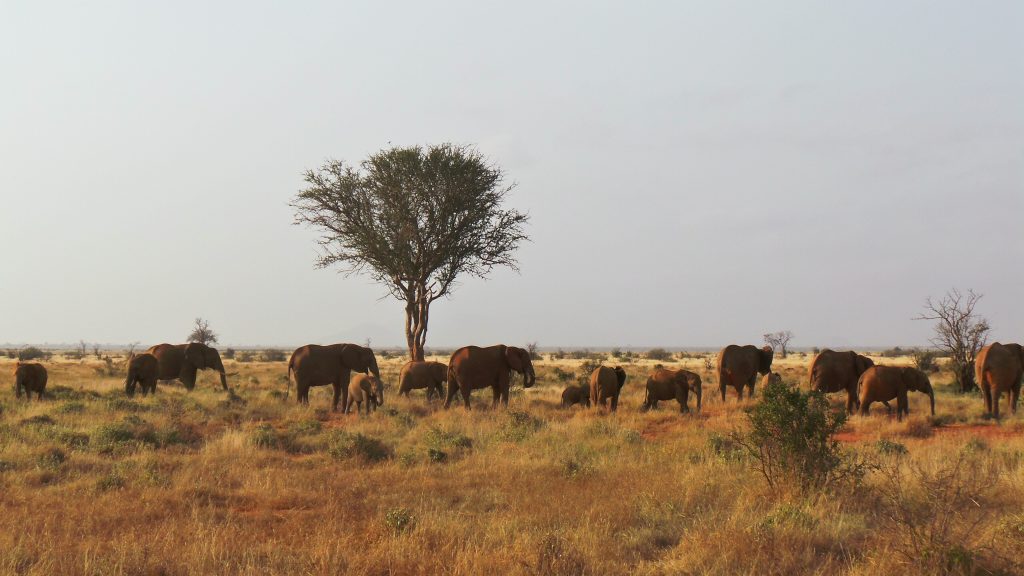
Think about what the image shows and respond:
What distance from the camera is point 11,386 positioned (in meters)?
25.8

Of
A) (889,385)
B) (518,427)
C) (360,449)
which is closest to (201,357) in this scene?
(518,427)

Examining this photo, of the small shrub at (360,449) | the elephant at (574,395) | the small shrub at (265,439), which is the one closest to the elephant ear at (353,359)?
the elephant at (574,395)

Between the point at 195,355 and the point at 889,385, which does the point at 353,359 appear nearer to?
the point at 195,355

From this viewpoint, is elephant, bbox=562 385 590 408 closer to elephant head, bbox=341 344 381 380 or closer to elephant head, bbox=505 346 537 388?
elephant head, bbox=505 346 537 388

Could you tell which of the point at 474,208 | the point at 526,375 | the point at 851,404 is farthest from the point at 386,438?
the point at 474,208

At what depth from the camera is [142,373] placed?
23078mm

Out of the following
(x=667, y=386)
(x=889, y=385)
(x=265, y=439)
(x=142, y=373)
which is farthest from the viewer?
(x=142, y=373)

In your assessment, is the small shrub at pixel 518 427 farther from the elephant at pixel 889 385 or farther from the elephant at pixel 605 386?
the elephant at pixel 889 385

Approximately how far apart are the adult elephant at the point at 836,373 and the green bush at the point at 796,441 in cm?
939

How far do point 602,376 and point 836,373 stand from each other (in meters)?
6.14

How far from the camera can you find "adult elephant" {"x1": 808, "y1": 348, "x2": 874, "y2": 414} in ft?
61.1

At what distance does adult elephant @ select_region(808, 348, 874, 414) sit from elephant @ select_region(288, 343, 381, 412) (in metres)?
12.3

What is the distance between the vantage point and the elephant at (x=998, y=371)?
17109mm

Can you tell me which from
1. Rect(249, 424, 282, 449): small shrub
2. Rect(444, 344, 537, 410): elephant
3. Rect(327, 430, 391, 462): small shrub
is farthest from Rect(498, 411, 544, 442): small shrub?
Rect(249, 424, 282, 449): small shrub
